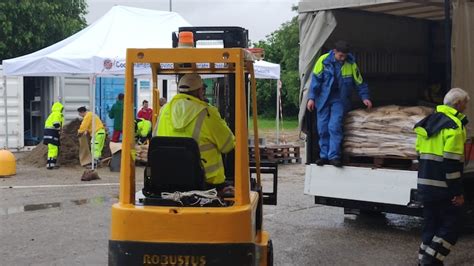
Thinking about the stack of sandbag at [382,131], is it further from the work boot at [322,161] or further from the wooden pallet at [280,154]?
the wooden pallet at [280,154]

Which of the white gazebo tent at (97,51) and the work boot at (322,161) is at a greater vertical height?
the white gazebo tent at (97,51)

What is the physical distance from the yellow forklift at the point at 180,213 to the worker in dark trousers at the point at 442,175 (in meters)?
2.36

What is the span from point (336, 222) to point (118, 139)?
800 cm

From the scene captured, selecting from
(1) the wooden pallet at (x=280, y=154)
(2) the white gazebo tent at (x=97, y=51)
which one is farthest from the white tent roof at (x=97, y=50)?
(1) the wooden pallet at (x=280, y=154)

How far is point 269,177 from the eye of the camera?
1342 centimetres

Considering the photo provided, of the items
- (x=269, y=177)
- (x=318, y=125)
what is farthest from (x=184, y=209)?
(x=269, y=177)

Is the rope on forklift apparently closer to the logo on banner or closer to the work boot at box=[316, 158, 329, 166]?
the work boot at box=[316, 158, 329, 166]

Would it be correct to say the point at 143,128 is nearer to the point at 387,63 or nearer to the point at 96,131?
the point at 96,131

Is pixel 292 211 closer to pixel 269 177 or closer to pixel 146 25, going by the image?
pixel 269 177

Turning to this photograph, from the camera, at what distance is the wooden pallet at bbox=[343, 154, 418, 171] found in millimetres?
7613

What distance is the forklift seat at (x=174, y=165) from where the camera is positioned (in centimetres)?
443

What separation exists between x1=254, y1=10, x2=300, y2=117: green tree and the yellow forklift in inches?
1530

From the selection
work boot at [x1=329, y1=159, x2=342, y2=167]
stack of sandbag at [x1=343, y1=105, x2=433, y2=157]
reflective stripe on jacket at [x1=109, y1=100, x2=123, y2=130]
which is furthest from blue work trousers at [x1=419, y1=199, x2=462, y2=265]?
reflective stripe on jacket at [x1=109, y1=100, x2=123, y2=130]

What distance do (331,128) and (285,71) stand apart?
40274 millimetres
